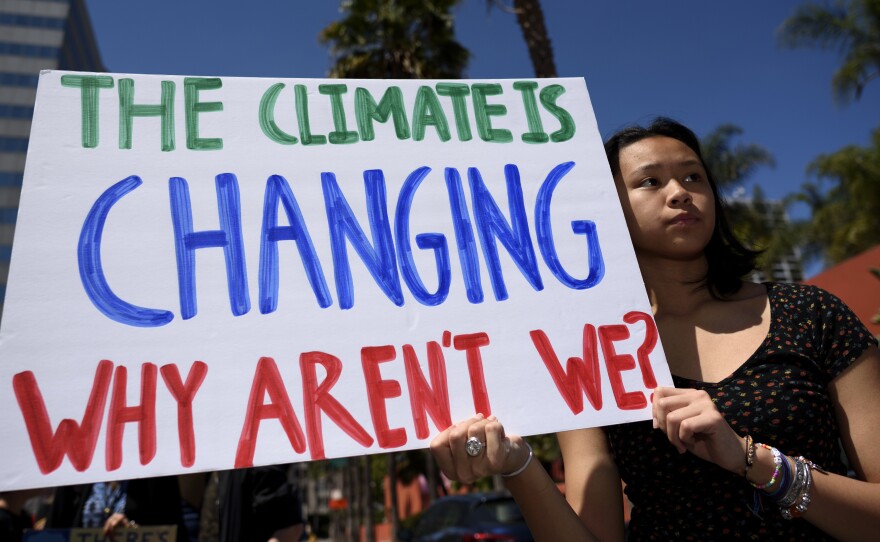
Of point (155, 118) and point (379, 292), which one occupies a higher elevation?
point (155, 118)

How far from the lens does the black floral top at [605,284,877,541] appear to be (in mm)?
1303

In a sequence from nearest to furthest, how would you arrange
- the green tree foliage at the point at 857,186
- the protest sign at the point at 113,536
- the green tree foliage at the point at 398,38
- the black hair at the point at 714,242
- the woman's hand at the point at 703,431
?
the woman's hand at the point at 703,431 → the black hair at the point at 714,242 → the protest sign at the point at 113,536 → the green tree foliage at the point at 398,38 → the green tree foliage at the point at 857,186

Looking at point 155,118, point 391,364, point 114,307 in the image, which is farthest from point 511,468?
point 155,118

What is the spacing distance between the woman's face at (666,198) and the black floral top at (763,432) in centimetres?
27

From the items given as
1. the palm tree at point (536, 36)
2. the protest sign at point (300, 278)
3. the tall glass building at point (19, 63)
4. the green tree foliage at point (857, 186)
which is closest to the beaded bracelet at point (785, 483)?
the protest sign at point (300, 278)

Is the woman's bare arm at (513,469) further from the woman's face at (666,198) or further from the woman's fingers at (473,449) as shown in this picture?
the woman's face at (666,198)

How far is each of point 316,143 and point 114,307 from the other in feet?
2.01

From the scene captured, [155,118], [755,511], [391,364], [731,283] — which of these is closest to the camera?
[755,511]

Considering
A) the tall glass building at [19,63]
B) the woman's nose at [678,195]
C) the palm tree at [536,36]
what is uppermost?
the tall glass building at [19,63]

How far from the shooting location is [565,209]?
1.65 m

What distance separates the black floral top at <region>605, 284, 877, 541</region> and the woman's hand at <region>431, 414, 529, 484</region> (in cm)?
32

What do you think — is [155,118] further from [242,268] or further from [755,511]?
[755,511]

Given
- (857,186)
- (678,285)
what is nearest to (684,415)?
(678,285)

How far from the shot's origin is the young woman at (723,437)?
1253 mm
